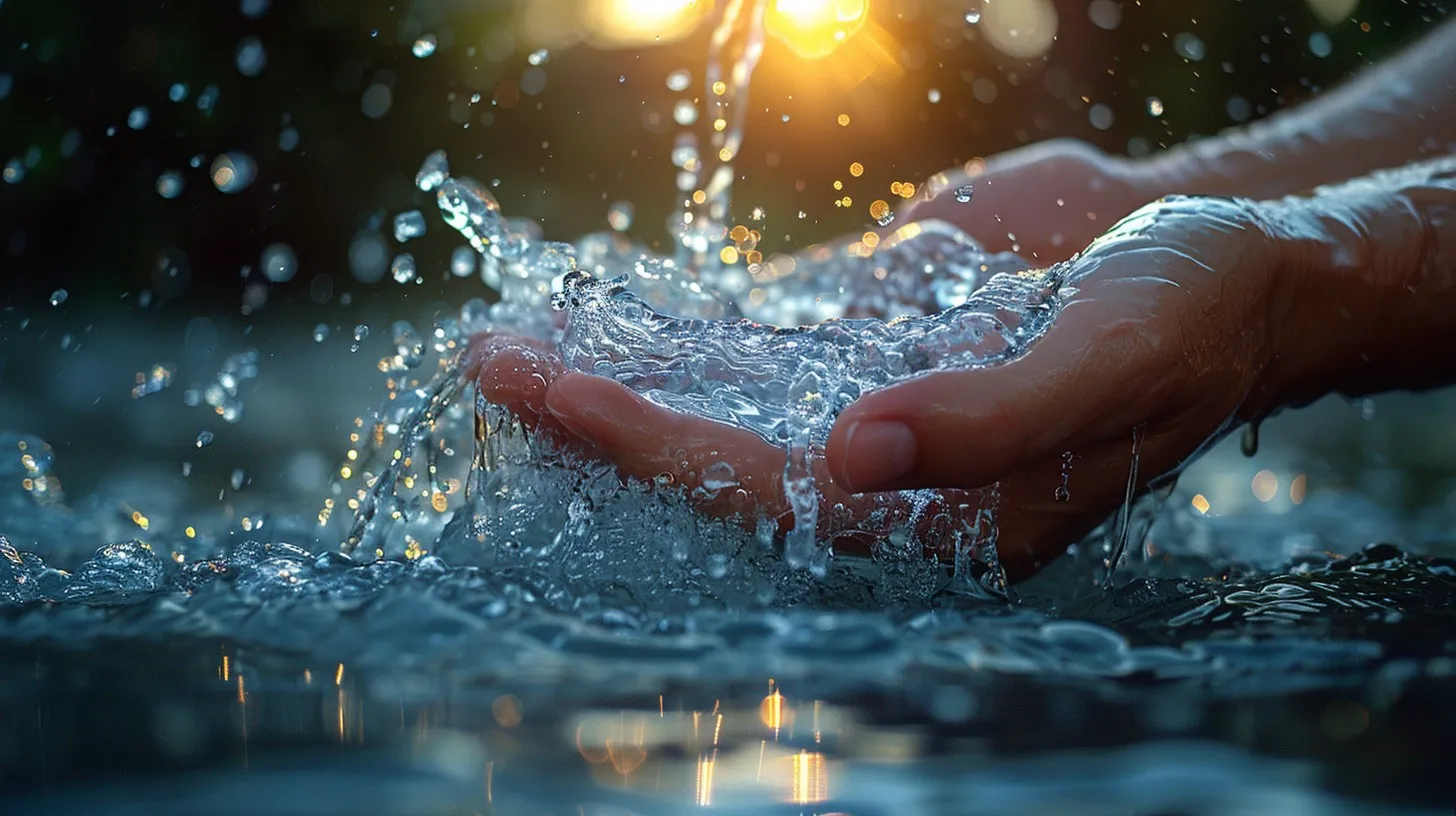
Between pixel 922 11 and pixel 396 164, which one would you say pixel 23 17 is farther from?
pixel 922 11

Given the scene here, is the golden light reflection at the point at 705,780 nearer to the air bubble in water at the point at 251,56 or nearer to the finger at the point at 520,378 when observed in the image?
the finger at the point at 520,378

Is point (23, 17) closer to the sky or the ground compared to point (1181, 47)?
closer to the sky

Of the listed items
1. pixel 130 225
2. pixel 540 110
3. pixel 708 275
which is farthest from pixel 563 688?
pixel 130 225

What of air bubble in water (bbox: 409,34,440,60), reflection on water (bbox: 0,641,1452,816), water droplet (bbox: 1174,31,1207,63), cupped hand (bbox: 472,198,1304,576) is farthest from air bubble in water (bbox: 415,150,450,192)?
water droplet (bbox: 1174,31,1207,63)

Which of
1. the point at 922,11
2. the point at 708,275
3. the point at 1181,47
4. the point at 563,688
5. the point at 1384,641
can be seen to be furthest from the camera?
the point at 1181,47

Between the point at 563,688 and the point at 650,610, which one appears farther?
the point at 650,610

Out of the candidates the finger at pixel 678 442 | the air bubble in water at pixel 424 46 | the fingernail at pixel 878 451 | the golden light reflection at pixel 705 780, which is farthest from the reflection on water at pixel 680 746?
the air bubble in water at pixel 424 46

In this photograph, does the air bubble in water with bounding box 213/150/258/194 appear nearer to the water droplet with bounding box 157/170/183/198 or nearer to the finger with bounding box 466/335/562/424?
the water droplet with bounding box 157/170/183/198
